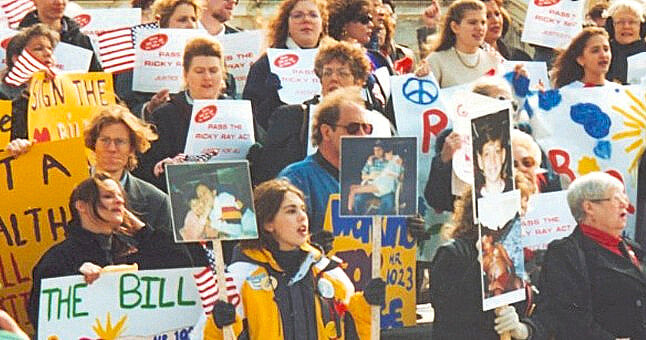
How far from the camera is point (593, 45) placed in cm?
1397

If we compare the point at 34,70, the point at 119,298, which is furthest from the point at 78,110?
the point at 119,298

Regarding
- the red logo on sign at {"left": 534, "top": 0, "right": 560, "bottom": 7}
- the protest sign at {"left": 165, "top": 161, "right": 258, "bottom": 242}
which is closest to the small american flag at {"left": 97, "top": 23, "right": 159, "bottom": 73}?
the protest sign at {"left": 165, "top": 161, "right": 258, "bottom": 242}

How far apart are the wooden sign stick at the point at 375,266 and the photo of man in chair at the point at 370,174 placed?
72 mm

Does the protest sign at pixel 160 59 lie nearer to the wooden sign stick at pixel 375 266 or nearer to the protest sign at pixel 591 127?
the protest sign at pixel 591 127

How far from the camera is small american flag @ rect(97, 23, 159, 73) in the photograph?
13.9 metres

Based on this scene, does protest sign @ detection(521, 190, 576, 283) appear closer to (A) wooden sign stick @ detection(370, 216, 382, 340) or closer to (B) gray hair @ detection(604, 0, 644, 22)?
(A) wooden sign stick @ detection(370, 216, 382, 340)

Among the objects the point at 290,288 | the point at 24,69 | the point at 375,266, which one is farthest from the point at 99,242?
the point at 24,69

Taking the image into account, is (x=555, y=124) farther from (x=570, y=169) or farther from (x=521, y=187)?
(x=521, y=187)

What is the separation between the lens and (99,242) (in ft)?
37.7

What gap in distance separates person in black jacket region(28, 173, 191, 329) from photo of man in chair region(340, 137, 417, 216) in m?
0.97

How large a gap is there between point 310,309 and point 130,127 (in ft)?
5.64

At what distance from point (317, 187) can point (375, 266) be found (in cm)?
106

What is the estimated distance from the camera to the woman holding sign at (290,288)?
1109 centimetres

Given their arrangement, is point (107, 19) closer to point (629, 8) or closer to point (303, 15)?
point (303, 15)
